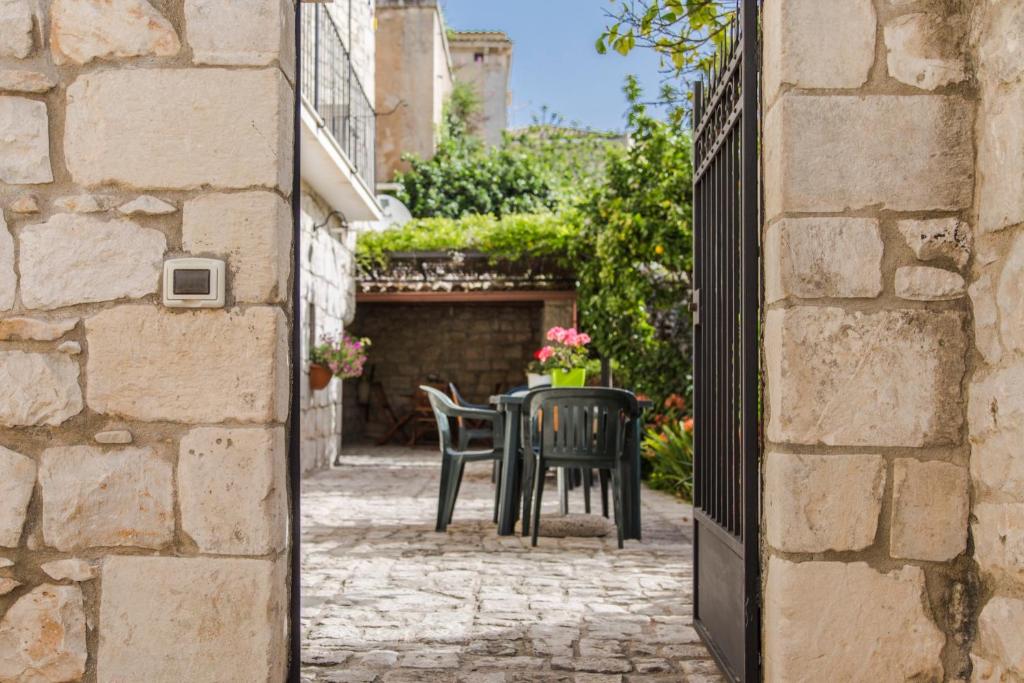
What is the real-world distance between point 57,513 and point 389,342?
430 inches

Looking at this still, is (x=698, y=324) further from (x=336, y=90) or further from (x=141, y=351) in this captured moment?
(x=336, y=90)

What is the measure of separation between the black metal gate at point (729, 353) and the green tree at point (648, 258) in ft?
16.4

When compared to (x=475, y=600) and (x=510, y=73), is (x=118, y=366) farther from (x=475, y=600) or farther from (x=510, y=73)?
(x=510, y=73)

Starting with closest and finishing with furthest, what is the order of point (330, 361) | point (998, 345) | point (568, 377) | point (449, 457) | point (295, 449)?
point (998, 345) < point (295, 449) < point (449, 457) < point (568, 377) < point (330, 361)

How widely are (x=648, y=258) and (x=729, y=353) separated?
18.7 feet

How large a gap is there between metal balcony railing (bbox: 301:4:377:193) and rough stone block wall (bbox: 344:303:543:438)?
133 inches

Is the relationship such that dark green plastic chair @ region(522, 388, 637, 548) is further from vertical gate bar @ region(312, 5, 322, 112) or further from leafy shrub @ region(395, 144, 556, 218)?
leafy shrub @ region(395, 144, 556, 218)

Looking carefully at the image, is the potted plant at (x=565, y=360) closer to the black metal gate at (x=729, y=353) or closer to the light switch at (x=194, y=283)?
the black metal gate at (x=729, y=353)

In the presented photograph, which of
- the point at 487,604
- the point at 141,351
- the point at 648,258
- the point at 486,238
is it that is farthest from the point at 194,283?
the point at 486,238

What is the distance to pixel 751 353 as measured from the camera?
7.52 ft

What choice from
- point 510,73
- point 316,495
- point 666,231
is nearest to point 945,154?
point 316,495

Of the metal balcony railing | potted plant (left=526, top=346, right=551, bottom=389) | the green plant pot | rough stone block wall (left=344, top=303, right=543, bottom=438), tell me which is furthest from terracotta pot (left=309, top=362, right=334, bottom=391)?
rough stone block wall (left=344, top=303, right=543, bottom=438)

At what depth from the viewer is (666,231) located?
26.3ft

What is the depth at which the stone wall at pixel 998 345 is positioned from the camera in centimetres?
185
